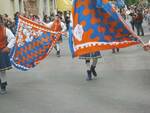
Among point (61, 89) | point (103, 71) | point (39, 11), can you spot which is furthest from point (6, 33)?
point (39, 11)

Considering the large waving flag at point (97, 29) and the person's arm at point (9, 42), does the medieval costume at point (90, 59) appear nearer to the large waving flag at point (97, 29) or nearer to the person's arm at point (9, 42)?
the person's arm at point (9, 42)

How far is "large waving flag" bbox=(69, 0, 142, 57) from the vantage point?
844 cm

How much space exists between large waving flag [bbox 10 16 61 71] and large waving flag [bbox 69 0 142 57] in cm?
311

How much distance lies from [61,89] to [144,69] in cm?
333

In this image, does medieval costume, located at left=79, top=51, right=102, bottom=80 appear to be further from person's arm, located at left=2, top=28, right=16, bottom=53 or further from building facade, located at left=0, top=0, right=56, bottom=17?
building facade, located at left=0, top=0, right=56, bottom=17

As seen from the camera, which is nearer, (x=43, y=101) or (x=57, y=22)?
(x=43, y=101)

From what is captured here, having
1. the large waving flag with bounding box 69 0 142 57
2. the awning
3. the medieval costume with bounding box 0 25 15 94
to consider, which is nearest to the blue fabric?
the medieval costume with bounding box 0 25 15 94

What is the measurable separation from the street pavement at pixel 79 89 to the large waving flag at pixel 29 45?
45cm

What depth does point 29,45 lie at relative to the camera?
1258cm

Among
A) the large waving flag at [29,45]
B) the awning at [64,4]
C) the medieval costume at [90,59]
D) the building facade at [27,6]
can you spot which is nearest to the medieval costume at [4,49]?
the large waving flag at [29,45]

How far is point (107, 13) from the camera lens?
28.1 ft

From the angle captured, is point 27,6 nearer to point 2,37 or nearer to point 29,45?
point 29,45

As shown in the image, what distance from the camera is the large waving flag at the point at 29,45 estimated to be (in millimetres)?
12016

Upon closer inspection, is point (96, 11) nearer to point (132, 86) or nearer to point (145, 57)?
point (132, 86)
